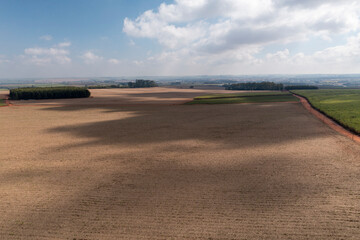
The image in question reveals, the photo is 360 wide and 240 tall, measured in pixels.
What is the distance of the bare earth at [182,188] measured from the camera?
8.52m

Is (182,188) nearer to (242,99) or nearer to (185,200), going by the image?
(185,200)

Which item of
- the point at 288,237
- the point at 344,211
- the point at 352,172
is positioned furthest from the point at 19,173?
the point at 352,172

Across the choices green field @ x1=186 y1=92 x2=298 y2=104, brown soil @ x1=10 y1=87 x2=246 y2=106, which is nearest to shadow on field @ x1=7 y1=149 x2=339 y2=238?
green field @ x1=186 y1=92 x2=298 y2=104

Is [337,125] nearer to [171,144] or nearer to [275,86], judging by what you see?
[171,144]

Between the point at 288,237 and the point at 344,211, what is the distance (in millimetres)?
3525

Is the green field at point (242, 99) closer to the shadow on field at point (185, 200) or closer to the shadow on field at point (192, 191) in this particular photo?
the shadow on field at point (192, 191)

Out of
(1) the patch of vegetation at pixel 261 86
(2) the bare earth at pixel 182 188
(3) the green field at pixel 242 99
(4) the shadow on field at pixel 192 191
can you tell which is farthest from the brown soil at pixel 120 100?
(1) the patch of vegetation at pixel 261 86

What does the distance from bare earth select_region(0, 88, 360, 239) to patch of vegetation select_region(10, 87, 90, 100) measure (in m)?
65.6

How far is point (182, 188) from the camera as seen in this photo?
1169 centimetres

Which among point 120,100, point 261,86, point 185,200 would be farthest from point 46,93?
point 261,86

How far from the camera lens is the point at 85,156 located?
56.3ft

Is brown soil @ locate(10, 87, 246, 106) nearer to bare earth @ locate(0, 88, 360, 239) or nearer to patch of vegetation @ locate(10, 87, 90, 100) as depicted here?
patch of vegetation @ locate(10, 87, 90, 100)

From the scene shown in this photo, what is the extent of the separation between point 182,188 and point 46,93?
84789 millimetres

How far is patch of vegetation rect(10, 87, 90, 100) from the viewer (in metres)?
75.9
